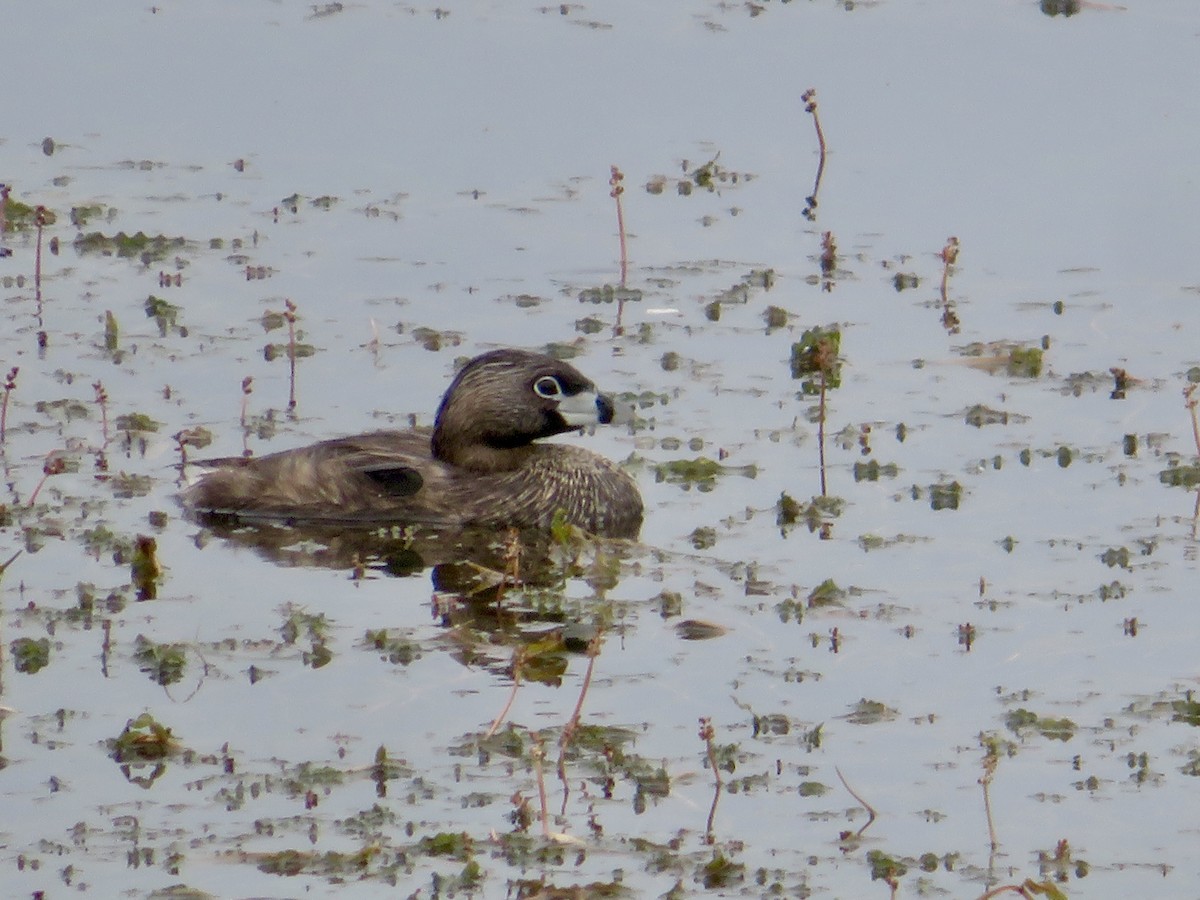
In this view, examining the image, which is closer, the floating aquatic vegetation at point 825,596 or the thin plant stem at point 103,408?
the floating aquatic vegetation at point 825,596

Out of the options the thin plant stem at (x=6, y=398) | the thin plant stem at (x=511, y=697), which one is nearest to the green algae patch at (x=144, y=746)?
the thin plant stem at (x=511, y=697)

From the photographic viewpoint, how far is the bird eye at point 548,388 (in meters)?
13.0

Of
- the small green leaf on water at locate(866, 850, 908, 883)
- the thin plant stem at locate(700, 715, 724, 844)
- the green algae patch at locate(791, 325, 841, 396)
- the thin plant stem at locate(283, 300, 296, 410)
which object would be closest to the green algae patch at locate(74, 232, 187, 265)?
the thin plant stem at locate(283, 300, 296, 410)

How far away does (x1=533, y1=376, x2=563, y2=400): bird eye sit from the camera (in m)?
13.0

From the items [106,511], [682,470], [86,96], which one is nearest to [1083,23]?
[86,96]

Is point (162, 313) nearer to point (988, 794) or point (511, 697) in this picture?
point (511, 697)

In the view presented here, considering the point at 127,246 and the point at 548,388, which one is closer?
the point at 548,388

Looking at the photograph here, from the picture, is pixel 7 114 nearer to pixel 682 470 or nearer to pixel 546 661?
pixel 682 470

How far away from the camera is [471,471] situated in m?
13.0

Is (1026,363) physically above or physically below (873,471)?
above

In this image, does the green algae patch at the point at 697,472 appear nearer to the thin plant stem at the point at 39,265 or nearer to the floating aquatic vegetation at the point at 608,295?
the floating aquatic vegetation at the point at 608,295

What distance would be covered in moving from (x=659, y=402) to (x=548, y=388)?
0.97 m

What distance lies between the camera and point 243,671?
Answer: 10.4m

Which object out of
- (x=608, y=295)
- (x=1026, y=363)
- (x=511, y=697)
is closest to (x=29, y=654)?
(x=511, y=697)
